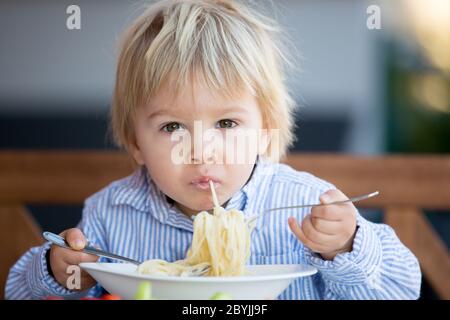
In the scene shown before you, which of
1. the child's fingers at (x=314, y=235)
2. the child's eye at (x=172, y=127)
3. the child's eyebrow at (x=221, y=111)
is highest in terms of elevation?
the child's eyebrow at (x=221, y=111)

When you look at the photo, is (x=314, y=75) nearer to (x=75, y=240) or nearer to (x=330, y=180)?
(x=330, y=180)

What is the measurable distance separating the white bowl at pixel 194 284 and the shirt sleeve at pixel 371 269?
0.41ft

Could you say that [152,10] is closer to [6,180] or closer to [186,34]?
[186,34]

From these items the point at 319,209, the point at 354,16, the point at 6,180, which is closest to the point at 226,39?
the point at 319,209

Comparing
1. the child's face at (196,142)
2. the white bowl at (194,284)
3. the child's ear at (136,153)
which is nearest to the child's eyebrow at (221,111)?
the child's face at (196,142)

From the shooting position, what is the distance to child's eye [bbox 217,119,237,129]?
3.55 ft

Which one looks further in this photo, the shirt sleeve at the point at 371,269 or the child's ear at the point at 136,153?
the child's ear at the point at 136,153

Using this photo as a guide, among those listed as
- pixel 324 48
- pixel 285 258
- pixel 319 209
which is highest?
pixel 324 48

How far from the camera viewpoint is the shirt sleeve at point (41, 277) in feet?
3.81

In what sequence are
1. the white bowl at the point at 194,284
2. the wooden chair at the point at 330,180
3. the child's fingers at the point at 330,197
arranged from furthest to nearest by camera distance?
the wooden chair at the point at 330,180 < the child's fingers at the point at 330,197 < the white bowl at the point at 194,284

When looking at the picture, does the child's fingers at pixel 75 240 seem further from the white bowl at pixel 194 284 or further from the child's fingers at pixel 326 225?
the child's fingers at pixel 326 225

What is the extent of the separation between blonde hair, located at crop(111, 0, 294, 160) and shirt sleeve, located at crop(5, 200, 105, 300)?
0.18 meters
